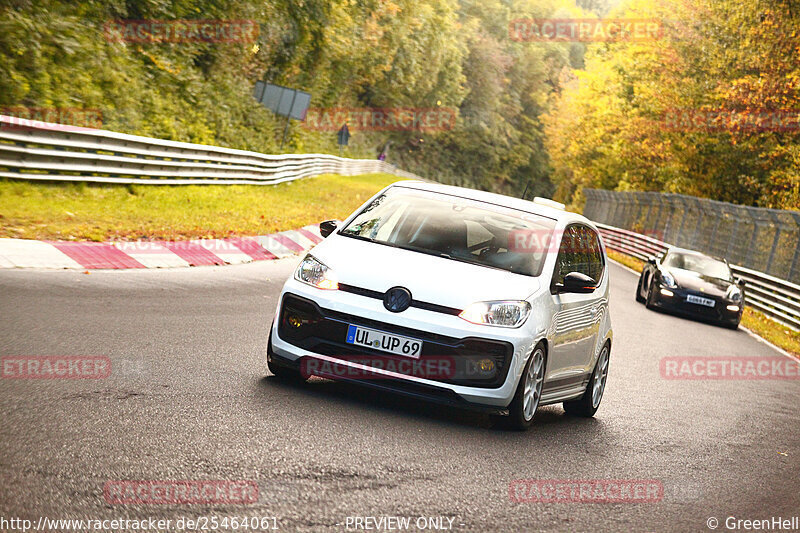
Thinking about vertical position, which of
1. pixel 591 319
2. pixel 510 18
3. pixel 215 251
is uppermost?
pixel 510 18

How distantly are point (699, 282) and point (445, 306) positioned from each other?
1611 cm

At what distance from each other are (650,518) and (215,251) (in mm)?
11374

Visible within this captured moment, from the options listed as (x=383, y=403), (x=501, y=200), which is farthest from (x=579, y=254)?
(x=383, y=403)

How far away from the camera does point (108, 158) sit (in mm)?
18375

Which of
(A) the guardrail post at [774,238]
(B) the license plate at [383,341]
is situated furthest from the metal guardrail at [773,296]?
(B) the license plate at [383,341]

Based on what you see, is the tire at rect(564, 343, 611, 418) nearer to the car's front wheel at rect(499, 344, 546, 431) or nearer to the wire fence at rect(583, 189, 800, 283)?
the car's front wheel at rect(499, 344, 546, 431)

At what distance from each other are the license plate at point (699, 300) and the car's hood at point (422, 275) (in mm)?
14944

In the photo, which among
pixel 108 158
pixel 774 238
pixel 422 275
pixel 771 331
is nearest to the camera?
pixel 422 275

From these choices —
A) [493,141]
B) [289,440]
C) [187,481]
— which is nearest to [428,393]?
[289,440]

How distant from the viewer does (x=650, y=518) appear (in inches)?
218

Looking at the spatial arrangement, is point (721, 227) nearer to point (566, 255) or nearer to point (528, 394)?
point (566, 255)

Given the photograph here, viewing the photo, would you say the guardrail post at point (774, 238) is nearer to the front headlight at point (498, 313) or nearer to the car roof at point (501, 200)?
the car roof at point (501, 200)

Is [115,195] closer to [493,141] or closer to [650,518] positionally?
[650,518]

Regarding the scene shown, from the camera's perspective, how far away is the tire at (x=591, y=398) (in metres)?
8.67
